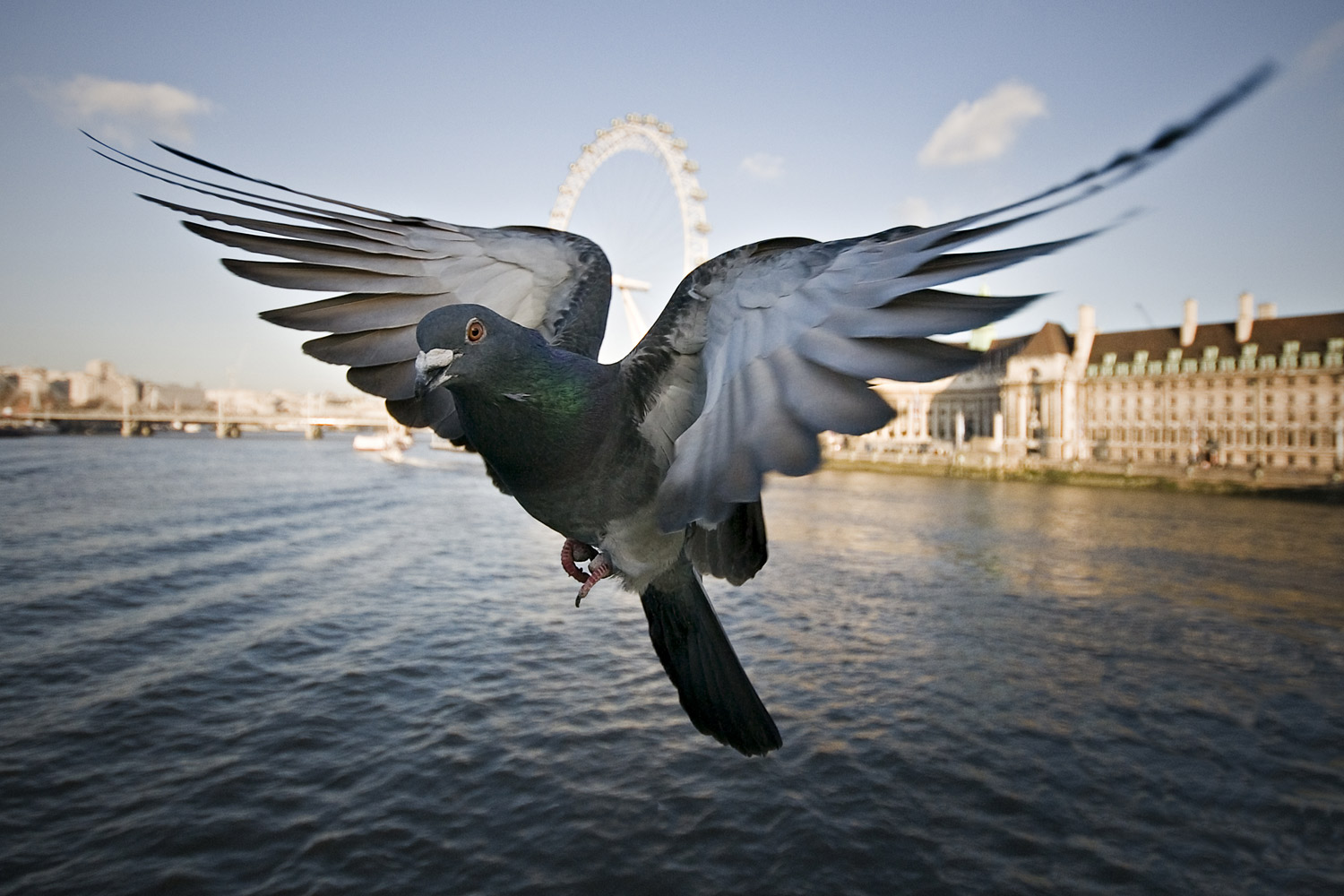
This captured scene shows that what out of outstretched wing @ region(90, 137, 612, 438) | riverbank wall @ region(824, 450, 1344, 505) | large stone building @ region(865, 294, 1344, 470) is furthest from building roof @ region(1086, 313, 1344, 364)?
outstretched wing @ region(90, 137, 612, 438)

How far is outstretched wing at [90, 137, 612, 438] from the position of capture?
2459 millimetres

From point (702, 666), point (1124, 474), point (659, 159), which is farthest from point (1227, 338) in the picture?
point (702, 666)

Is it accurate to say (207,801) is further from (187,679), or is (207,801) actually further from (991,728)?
(991,728)

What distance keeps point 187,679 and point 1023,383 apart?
86856 mm

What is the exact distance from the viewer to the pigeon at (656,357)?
5.23ft

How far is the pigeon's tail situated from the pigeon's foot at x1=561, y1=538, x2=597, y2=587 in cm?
26

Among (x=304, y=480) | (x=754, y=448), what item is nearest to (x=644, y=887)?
(x=754, y=448)

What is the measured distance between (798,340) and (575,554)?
3.75 ft

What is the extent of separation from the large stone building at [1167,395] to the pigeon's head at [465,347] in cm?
6081

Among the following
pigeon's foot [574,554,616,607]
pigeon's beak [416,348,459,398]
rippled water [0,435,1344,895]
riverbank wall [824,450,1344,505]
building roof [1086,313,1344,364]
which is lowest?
rippled water [0,435,1344,895]

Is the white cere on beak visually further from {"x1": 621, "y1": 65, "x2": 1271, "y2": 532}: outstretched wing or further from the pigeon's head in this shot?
{"x1": 621, "y1": 65, "x2": 1271, "y2": 532}: outstretched wing

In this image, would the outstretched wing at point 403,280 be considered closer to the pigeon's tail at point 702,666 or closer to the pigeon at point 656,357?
the pigeon at point 656,357

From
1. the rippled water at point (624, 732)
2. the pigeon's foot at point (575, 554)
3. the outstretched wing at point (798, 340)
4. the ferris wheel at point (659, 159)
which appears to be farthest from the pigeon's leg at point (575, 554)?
the ferris wheel at point (659, 159)

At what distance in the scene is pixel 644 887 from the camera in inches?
342
